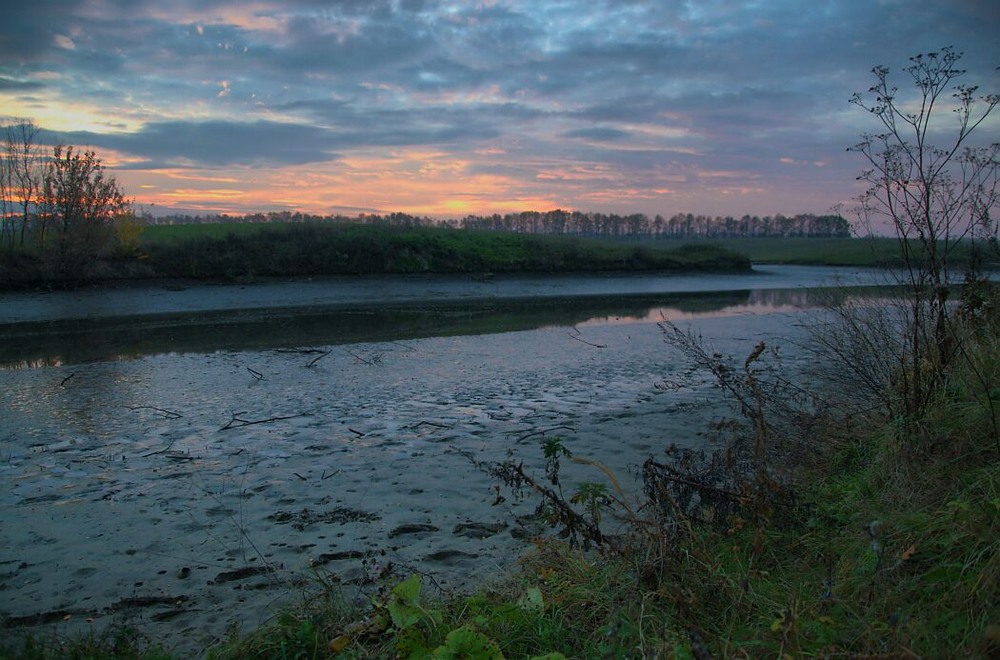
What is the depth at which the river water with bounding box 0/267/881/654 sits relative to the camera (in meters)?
4.61

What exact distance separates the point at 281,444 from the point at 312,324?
12.6 m

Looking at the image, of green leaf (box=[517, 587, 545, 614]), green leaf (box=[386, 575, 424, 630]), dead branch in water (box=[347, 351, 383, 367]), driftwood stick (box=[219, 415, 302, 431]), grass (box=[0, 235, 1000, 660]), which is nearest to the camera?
grass (box=[0, 235, 1000, 660])

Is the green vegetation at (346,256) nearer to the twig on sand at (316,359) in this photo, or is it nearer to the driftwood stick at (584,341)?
the twig on sand at (316,359)

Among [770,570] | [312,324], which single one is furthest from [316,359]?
[770,570]

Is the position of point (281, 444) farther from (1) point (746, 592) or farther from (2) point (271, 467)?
(1) point (746, 592)

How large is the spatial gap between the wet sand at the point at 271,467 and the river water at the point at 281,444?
3cm

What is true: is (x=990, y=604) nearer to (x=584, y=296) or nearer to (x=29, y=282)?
(x=584, y=296)

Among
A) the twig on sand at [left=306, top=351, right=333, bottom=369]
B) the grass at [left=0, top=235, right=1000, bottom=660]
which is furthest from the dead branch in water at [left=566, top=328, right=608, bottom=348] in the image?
the grass at [left=0, top=235, right=1000, bottom=660]

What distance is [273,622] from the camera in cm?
382

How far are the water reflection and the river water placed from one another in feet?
0.56

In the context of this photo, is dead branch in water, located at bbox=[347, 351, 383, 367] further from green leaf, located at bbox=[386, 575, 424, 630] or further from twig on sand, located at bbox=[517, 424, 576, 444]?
green leaf, located at bbox=[386, 575, 424, 630]

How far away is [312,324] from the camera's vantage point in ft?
65.2

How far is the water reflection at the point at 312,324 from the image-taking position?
15.3 metres

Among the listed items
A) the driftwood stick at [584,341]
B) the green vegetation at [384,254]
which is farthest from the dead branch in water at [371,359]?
the green vegetation at [384,254]
